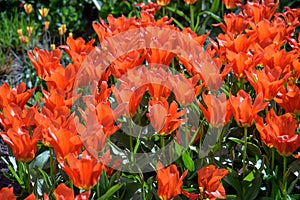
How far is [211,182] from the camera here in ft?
6.07

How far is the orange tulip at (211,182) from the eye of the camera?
1849 millimetres

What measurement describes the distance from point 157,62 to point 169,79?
0.91 ft

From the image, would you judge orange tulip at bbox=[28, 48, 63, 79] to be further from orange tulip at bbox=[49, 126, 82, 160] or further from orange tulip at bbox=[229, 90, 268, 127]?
orange tulip at bbox=[229, 90, 268, 127]

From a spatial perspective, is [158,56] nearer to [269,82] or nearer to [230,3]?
[269,82]

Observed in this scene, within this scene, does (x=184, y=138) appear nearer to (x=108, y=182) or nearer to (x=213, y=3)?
(x=108, y=182)

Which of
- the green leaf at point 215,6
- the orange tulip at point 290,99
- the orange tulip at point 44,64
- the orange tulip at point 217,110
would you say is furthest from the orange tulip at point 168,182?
the green leaf at point 215,6

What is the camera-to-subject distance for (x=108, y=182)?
204cm

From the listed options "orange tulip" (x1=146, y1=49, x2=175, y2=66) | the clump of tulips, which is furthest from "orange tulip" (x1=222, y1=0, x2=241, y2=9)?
"orange tulip" (x1=146, y1=49, x2=175, y2=66)

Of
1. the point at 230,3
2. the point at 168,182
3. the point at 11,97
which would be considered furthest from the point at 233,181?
the point at 230,3

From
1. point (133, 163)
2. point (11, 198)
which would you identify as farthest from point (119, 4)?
point (11, 198)

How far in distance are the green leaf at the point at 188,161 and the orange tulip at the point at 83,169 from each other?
1.55 feet

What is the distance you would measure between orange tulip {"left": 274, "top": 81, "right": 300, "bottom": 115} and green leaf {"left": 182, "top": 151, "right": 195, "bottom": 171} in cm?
36

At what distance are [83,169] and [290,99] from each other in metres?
0.79

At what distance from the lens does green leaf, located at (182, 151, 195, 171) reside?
7.19 feet
